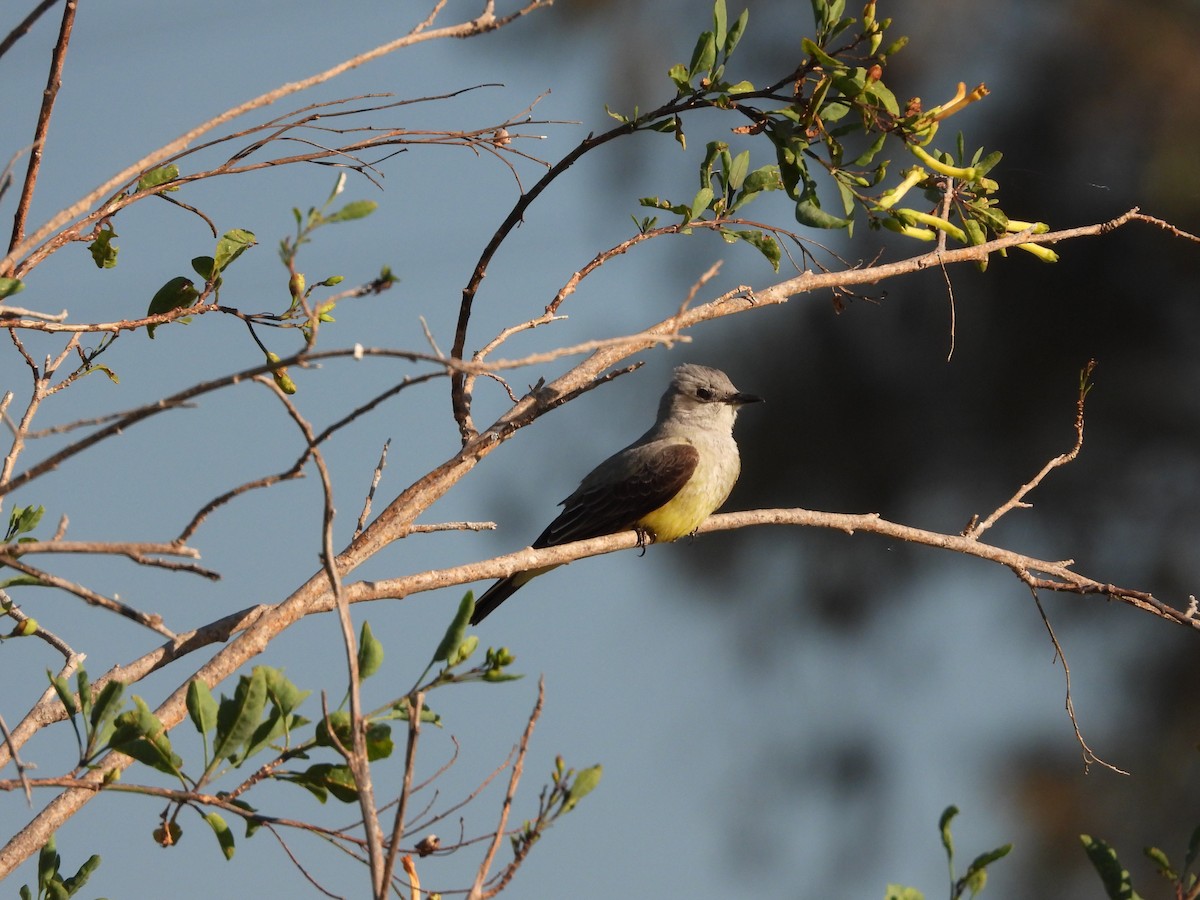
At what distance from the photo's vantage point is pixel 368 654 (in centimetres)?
217

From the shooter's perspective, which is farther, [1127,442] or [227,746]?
[1127,442]

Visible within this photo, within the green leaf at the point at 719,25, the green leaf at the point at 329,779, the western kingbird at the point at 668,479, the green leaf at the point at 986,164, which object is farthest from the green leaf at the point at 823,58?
the western kingbird at the point at 668,479

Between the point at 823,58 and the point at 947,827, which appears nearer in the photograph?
the point at 947,827

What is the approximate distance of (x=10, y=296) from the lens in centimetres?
224

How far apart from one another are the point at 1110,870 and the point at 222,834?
54.9 inches

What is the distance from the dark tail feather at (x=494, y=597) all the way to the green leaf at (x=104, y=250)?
2784 millimetres

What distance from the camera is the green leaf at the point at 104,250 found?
313 cm

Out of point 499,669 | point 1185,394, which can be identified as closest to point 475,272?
point 499,669

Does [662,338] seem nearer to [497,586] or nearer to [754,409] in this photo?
[497,586]

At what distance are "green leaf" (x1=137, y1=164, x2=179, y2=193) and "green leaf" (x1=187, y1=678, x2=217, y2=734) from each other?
3.91 feet

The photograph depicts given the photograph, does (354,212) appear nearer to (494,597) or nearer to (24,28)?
(24,28)

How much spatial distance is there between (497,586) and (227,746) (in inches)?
139

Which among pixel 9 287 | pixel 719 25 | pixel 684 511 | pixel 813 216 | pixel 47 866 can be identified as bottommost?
pixel 47 866

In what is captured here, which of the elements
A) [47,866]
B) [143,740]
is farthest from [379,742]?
[47,866]
